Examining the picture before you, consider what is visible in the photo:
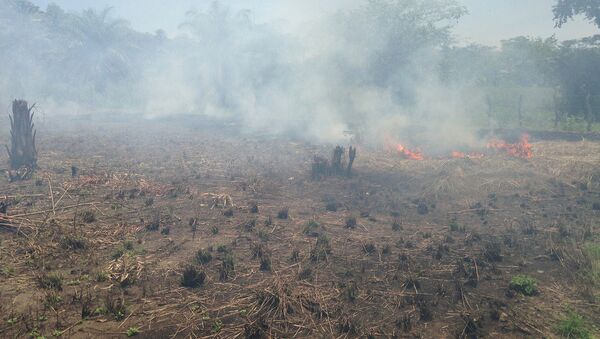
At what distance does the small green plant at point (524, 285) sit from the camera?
5827 millimetres

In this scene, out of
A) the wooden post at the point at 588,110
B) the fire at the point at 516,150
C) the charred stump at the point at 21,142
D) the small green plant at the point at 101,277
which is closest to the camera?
the small green plant at the point at 101,277

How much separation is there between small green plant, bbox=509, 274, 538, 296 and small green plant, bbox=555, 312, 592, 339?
74 cm

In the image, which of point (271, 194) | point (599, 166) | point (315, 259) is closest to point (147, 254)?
point (315, 259)

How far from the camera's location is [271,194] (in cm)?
1116

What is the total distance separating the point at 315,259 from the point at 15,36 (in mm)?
35876

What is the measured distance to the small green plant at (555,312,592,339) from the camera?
4781mm

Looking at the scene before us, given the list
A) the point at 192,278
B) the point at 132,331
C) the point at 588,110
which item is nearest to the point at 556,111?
the point at 588,110

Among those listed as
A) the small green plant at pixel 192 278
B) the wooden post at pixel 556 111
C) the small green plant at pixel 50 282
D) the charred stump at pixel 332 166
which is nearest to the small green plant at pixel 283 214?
→ the small green plant at pixel 192 278

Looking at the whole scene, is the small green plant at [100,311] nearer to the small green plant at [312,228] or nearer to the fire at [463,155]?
the small green plant at [312,228]

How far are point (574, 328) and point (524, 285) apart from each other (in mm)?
1156

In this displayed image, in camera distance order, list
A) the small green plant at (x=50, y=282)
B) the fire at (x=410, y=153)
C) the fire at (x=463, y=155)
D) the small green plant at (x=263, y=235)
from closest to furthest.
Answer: the small green plant at (x=50, y=282) < the small green plant at (x=263, y=235) < the fire at (x=463, y=155) < the fire at (x=410, y=153)

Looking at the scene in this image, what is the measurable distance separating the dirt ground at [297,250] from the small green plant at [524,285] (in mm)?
127

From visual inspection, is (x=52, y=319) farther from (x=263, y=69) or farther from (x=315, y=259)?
(x=263, y=69)

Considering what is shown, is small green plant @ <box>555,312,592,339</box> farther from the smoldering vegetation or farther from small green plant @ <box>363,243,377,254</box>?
the smoldering vegetation
